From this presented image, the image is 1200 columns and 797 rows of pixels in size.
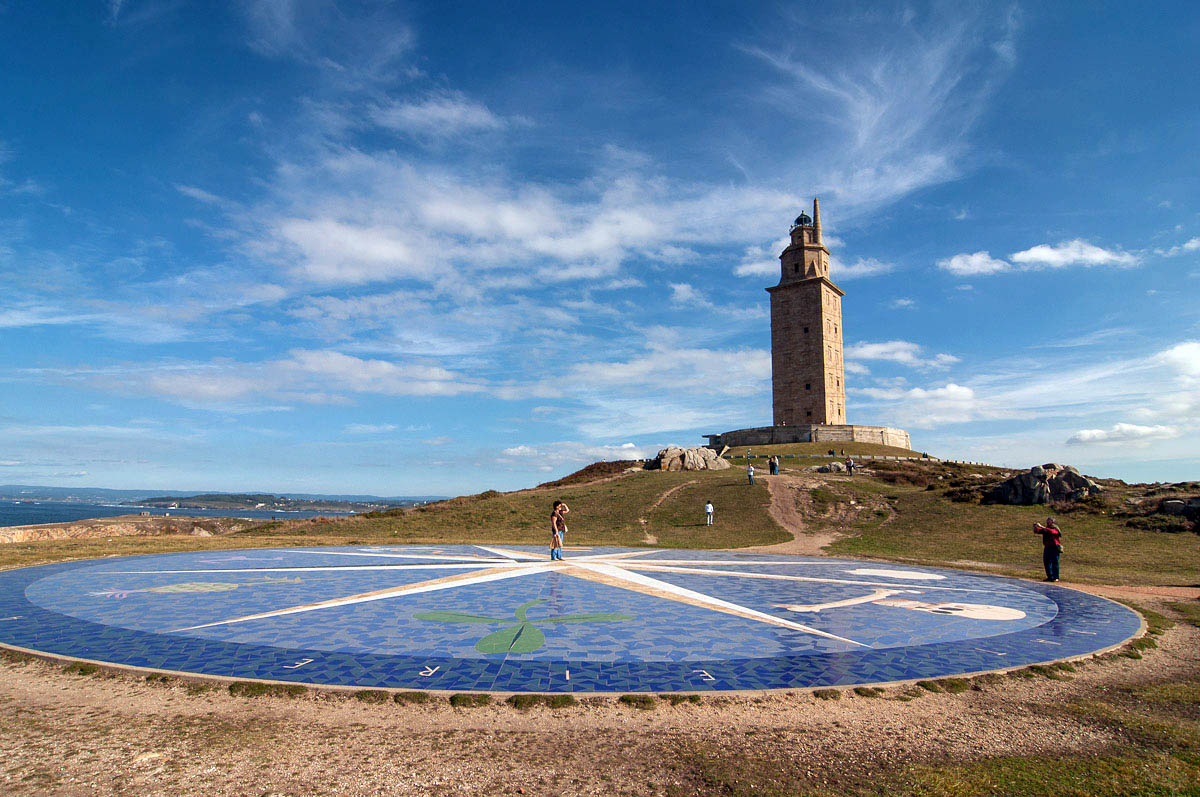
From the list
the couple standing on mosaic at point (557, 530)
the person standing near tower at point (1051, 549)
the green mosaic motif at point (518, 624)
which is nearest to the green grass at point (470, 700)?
the green mosaic motif at point (518, 624)

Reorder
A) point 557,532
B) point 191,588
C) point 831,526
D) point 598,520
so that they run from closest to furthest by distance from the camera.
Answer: point 191,588 → point 557,532 → point 831,526 → point 598,520

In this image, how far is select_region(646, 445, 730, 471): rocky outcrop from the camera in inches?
1919

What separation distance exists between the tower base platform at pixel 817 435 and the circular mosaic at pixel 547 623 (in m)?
41.7

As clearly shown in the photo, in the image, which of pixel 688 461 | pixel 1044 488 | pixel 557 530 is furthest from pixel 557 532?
pixel 688 461

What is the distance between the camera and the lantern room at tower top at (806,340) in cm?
6712

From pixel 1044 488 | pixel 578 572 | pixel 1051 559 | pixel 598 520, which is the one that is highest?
pixel 1044 488

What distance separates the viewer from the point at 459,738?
19.8 ft

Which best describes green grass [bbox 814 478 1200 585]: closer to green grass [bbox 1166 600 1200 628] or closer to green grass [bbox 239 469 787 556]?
green grass [bbox 1166 600 1200 628]

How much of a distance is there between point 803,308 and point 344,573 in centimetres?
6274

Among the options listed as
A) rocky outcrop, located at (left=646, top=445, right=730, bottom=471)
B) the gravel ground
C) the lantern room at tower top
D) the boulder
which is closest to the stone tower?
the lantern room at tower top

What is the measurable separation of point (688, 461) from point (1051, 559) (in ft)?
107

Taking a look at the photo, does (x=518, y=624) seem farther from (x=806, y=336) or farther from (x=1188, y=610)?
(x=806, y=336)

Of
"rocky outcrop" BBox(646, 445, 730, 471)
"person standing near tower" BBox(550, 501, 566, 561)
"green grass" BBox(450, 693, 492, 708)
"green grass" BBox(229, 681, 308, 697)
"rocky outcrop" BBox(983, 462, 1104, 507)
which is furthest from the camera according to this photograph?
"rocky outcrop" BBox(646, 445, 730, 471)

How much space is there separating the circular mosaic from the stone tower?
51.5m
